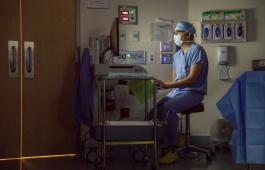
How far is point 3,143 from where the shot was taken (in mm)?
4066

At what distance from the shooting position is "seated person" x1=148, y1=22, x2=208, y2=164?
368cm

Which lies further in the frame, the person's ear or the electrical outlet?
the electrical outlet

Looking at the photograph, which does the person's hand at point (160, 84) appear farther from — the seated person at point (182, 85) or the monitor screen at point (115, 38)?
the monitor screen at point (115, 38)

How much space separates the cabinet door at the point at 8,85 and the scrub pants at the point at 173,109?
1.45 metres

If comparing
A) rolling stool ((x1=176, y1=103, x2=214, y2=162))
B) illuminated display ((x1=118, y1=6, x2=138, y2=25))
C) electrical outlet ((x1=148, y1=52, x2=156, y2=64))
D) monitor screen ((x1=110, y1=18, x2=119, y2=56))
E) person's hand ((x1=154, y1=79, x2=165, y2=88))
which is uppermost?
illuminated display ((x1=118, y1=6, x2=138, y2=25))

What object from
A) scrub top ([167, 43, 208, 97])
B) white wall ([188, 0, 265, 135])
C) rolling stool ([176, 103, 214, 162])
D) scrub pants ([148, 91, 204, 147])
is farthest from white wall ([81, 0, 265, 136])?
scrub pants ([148, 91, 204, 147])

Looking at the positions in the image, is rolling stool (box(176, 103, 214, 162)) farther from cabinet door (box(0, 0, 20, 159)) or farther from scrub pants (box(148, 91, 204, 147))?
cabinet door (box(0, 0, 20, 159))

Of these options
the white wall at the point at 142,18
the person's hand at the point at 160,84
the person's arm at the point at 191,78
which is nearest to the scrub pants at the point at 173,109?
the person's arm at the point at 191,78

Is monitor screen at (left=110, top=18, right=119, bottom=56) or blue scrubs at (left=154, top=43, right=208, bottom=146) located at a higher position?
monitor screen at (left=110, top=18, right=119, bottom=56)

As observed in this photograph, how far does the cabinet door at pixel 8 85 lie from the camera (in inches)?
159

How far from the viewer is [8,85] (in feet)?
13.3

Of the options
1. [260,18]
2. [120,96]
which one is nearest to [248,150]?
[120,96]

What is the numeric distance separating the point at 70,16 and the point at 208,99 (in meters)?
1.80

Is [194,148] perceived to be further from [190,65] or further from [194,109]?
[190,65]
